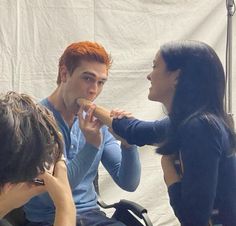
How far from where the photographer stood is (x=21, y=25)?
7.61ft

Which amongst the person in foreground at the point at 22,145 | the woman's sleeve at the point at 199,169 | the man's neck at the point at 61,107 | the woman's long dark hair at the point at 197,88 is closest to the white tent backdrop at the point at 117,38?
the man's neck at the point at 61,107

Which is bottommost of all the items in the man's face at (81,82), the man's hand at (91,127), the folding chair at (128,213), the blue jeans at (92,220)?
the folding chair at (128,213)

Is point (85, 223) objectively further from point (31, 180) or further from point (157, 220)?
point (157, 220)

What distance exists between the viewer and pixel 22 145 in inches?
37.4

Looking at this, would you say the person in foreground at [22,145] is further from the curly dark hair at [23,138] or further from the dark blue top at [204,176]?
the dark blue top at [204,176]

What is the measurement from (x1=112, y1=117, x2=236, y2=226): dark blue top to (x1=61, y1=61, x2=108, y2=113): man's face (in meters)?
0.44

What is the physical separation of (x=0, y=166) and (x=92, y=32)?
1.57 metres

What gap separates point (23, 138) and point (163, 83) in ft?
2.29

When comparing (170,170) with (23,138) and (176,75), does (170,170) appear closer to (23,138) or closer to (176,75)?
(176,75)

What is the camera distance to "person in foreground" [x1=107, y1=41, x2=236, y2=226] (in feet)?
4.69

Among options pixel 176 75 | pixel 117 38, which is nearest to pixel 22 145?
pixel 176 75

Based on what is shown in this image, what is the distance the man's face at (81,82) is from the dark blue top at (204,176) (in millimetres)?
440

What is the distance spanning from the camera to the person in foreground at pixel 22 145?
944mm

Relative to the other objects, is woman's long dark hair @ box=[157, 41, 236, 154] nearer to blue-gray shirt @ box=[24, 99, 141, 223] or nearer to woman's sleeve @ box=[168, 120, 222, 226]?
woman's sleeve @ box=[168, 120, 222, 226]
